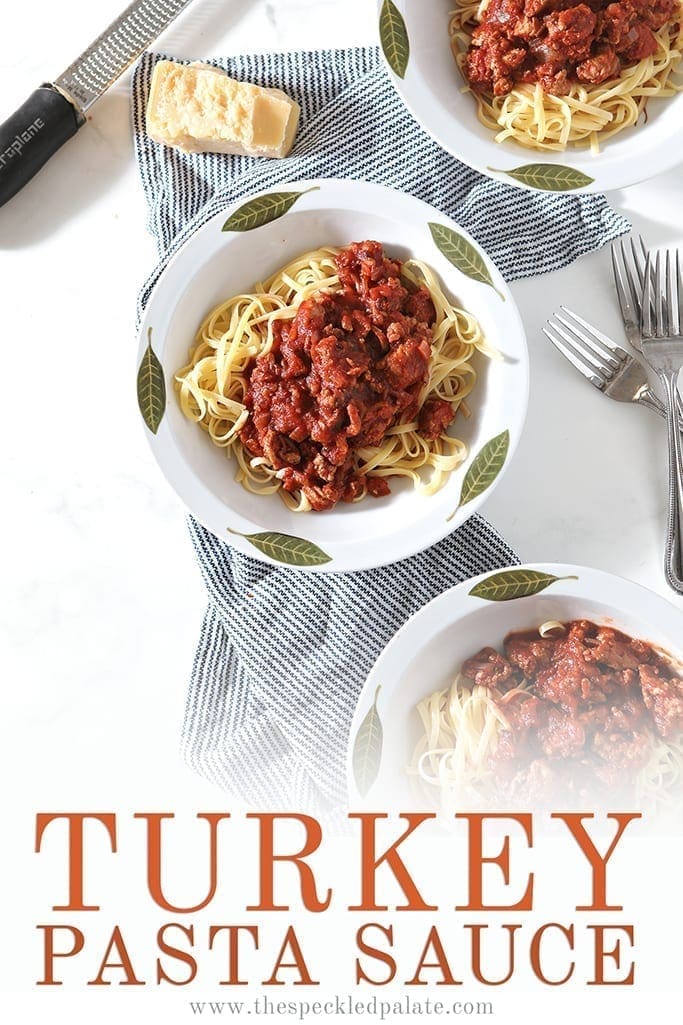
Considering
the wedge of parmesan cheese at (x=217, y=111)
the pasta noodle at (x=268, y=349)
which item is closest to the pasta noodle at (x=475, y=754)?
the pasta noodle at (x=268, y=349)

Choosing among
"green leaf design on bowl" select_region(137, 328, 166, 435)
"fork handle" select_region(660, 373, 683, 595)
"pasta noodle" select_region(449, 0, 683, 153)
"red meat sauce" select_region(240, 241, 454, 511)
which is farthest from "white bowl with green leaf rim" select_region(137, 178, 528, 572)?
"fork handle" select_region(660, 373, 683, 595)

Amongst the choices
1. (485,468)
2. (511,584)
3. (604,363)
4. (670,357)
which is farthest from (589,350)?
(511,584)

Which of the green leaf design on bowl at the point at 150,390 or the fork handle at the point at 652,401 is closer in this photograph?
the green leaf design on bowl at the point at 150,390

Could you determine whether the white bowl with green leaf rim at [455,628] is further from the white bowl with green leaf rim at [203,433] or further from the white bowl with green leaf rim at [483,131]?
the white bowl with green leaf rim at [483,131]

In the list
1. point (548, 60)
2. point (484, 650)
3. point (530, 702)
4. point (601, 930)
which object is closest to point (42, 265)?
point (548, 60)

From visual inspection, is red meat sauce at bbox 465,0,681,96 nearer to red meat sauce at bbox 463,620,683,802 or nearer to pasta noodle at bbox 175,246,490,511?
pasta noodle at bbox 175,246,490,511

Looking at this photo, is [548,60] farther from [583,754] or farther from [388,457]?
[583,754]

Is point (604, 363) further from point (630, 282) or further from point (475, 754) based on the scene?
point (475, 754)
